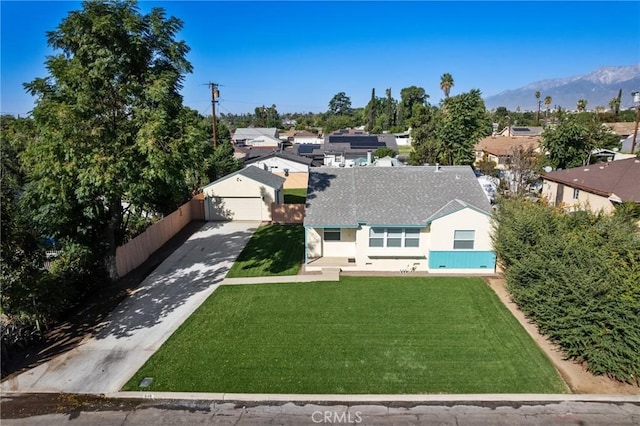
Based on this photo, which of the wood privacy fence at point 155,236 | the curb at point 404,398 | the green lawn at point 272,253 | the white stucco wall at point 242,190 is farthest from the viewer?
the white stucco wall at point 242,190

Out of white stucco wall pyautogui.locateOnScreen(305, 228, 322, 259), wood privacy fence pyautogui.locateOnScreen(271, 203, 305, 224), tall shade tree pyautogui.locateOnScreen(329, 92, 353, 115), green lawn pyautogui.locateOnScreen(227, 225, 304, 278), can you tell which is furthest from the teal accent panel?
tall shade tree pyautogui.locateOnScreen(329, 92, 353, 115)

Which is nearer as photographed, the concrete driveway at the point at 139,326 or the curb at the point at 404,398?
the curb at the point at 404,398

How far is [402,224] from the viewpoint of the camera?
1859 centimetres

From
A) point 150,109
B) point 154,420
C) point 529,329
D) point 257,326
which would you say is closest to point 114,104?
point 150,109

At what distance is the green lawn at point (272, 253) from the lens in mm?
19734

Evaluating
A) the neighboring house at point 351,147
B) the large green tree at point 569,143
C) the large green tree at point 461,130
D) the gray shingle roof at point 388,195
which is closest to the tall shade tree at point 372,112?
the neighboring house at point 351,147

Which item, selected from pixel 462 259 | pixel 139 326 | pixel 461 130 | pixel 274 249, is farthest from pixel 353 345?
pixel 461 130

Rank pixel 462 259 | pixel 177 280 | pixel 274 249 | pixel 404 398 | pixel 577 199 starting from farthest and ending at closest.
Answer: pixel 577 199 < pixel 274 249 < pixel 177 280 < pixel 462 259 < pixel 404 398

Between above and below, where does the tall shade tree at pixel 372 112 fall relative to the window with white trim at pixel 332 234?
above

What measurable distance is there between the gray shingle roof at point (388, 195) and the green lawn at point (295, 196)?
1305cm

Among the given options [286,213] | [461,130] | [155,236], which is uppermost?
[461,130]

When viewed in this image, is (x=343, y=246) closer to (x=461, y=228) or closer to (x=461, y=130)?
(x=461, y=228)

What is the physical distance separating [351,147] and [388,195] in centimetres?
4548

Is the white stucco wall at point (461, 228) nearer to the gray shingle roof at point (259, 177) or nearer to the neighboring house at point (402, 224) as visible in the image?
the neighboring house at point (402, 224)
